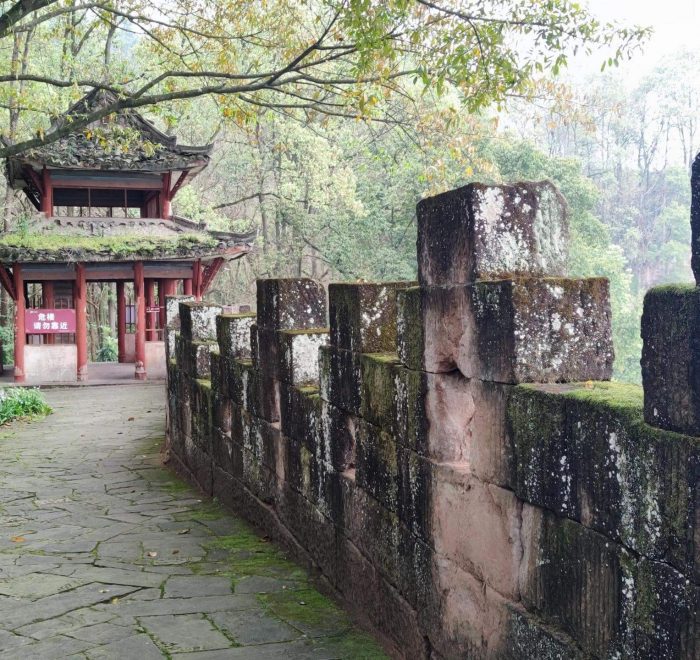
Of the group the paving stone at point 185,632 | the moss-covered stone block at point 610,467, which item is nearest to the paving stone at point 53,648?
the paving stone at point 185,632

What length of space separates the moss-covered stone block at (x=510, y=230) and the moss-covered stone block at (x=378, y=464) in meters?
1.15

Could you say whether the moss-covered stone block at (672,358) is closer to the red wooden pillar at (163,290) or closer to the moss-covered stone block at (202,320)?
the moss-covered stone block at (202,320)

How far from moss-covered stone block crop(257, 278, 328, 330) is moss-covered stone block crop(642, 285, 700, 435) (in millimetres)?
3614

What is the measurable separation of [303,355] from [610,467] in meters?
3.34

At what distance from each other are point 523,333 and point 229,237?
2035 centimetres

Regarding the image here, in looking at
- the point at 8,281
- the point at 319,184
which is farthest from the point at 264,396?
the point at 319,184

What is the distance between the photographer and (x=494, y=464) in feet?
10.1

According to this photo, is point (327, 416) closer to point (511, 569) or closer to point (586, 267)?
point (511, 569)

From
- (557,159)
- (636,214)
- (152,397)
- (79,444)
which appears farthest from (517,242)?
(636,214)

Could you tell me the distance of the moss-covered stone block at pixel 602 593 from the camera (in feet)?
6.96

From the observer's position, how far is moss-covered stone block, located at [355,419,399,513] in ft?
13.2

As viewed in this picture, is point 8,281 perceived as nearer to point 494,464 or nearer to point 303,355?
point 303,355

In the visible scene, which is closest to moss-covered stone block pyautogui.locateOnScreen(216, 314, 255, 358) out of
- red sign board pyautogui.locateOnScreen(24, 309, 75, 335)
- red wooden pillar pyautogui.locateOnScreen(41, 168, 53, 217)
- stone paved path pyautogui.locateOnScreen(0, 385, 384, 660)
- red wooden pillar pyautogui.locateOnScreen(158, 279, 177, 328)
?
stone paved path pyautogui.locateOnScreen(0, 385, 384, 660)

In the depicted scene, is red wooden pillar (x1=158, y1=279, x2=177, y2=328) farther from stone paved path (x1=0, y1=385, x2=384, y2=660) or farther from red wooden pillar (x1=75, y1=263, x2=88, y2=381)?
stone paved path (x1=0, y1=385, x2=384, y2=660)
